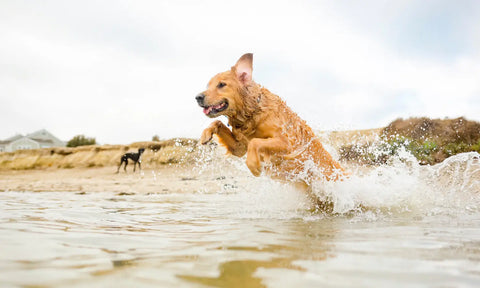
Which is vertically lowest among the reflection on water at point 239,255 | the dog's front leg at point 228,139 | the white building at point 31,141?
the reflection on water at point 239,255

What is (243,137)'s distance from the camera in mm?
4746

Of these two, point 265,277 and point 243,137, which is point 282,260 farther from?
point 243,137

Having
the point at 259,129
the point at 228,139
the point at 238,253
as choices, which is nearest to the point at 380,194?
the point at 259,129

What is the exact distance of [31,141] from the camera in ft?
160

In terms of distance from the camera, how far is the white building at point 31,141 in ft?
159

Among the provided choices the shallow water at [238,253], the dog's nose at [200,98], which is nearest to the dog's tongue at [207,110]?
the dog's nose at [200,98]

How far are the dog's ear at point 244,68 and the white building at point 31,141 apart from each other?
51.4 m

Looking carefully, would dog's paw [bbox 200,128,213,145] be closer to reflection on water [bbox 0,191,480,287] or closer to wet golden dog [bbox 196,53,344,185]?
wet golden dog [bbox 196,53,344,185]

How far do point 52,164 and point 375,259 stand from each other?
29558 mm

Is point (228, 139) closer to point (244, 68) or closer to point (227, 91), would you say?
point (227, 91)

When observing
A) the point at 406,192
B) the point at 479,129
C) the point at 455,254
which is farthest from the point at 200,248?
the point at 479,129

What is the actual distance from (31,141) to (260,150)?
52.4 m

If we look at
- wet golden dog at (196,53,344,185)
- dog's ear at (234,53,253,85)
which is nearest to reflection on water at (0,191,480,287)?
wet golden dog at (196,53,344,185)

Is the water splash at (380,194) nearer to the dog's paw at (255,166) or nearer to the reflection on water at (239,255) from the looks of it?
the dog's paw at (255,166)
